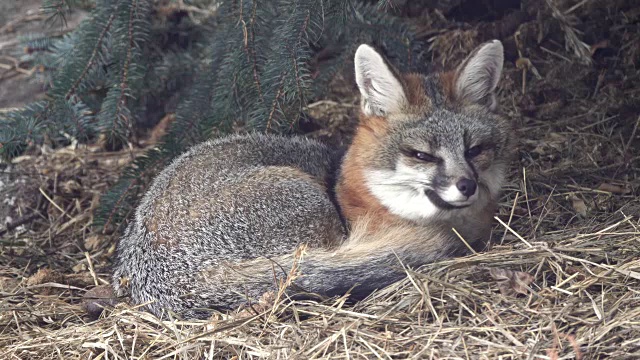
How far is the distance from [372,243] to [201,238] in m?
0.81

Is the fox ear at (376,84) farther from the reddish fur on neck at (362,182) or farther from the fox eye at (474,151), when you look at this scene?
the fox eye at (474,151)

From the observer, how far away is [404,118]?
3.46 metres

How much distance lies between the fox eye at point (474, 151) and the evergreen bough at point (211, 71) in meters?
0.83

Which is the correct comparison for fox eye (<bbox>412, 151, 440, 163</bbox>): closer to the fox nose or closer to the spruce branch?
the fox nose

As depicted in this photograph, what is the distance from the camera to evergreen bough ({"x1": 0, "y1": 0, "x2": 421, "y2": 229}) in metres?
3.67

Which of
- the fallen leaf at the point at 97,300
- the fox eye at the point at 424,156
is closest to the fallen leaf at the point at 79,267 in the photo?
the fallen leaf at the point at 97,300

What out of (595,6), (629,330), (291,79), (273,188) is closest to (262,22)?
(291,79)

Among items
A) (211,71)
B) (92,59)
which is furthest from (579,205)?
(92,59)

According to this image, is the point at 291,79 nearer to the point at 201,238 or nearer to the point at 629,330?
the point at 201,238

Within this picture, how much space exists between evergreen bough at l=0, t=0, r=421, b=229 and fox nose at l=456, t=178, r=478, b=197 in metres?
0.93

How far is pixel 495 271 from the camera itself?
9.75 feet

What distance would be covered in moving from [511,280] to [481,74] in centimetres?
115

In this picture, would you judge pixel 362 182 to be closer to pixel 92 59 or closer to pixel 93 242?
pixel 92 59

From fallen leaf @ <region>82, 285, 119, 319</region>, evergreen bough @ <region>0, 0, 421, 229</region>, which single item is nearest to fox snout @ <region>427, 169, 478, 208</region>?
evergreen bough @ <region>0, 0, 421, 229</region>
